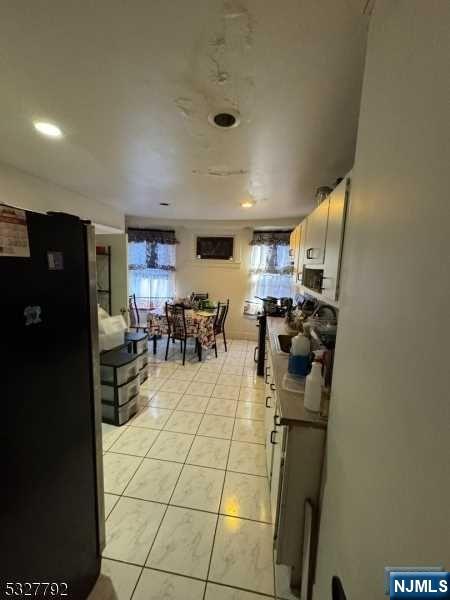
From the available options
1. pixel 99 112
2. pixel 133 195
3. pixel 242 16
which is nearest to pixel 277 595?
pixel 242 16

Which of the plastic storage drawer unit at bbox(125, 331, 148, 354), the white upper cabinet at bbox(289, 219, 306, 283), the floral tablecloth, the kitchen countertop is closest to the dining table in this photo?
the floral tablecloth

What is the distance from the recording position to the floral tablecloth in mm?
3963

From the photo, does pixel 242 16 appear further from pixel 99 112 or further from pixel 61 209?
pixel 61 209

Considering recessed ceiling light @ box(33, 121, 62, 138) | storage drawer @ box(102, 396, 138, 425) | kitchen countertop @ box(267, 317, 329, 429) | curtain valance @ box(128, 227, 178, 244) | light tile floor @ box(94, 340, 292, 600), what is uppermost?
recessed ceiling light @ box(33, 121, 62, 138)

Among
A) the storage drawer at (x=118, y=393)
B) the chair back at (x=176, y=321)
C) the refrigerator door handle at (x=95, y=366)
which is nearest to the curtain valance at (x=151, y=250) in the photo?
the chair back at (x=176, y=321)

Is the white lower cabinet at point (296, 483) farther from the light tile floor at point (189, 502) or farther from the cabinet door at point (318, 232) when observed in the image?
the cabinet door at point (318, 232)

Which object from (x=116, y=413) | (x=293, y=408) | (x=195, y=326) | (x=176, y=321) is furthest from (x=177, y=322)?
(x=293, y=408)

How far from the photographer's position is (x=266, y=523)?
1567 mm

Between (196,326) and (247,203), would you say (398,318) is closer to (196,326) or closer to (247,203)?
(247,203)

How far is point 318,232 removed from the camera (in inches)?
70.4

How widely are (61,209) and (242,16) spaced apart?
302cm

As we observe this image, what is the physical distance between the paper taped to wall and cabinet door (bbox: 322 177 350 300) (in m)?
1.27

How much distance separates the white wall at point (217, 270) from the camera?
17.0ft

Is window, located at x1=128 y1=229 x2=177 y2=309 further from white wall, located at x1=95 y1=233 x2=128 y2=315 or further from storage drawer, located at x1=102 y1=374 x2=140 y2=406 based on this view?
storage drawer, located at x1=102 y1=374 x2=140 y2=406
